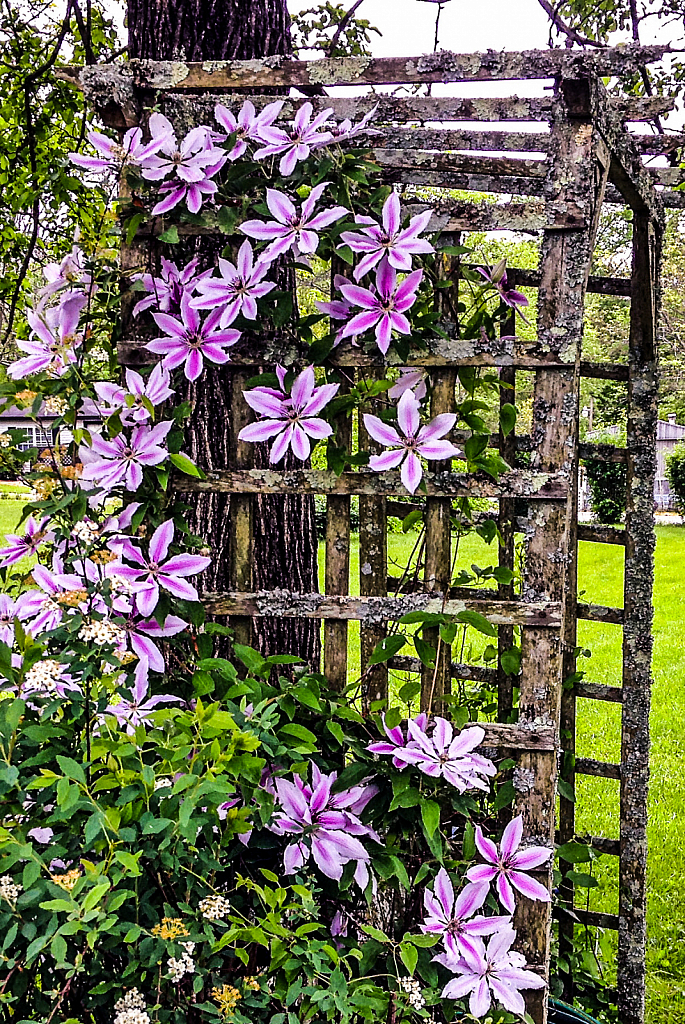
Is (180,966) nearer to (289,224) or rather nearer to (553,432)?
(553,432)

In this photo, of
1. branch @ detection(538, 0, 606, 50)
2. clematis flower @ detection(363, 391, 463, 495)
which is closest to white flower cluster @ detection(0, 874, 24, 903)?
clematis flower @ detection(363, 391, 463, 495)

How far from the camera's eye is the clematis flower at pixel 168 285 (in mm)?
1613

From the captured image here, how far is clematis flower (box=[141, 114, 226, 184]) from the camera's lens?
1526 mm

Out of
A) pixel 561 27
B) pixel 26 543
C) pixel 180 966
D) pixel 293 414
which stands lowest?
pixel 180 966

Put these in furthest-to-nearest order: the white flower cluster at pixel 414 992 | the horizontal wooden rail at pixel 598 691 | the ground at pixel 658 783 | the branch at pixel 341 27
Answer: the ground at pixel 658 783, the horizontal wooden rail at pixel 598 691, the branch at pixel 341 27, the white flower cluster at pixel 414 992

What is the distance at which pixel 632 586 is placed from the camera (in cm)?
259

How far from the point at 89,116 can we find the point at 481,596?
2.10 m

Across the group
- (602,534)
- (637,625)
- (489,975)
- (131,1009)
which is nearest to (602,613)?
(637,625)

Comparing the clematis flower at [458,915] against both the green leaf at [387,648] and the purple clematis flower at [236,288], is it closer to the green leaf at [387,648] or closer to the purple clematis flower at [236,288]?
the green leaf at [387,648]

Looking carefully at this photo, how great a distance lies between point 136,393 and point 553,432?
2.33 feet

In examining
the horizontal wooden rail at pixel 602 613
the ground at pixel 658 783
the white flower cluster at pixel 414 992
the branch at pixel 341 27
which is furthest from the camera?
the ground at pixel 658 783

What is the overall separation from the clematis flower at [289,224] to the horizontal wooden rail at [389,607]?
586 mm

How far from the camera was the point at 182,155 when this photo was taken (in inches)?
60.2

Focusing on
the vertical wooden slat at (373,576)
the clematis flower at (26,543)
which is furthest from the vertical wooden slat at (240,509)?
the clematis flower at (26,543)
